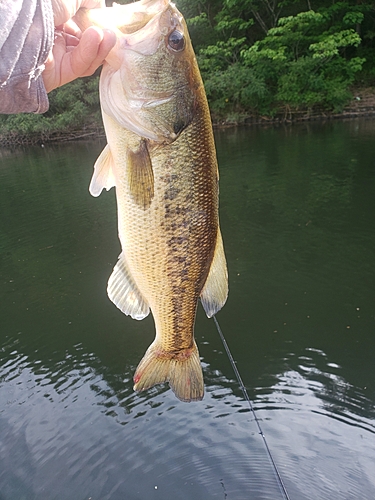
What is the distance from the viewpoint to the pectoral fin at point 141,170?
71.6 inches

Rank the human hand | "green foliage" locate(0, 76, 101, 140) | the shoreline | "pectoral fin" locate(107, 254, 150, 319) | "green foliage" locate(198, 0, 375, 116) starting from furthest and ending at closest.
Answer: "green foliage" locate(0, 76, 101, 140) < the shoreline < "green foliage" locate(198, 0, 375, 116) < "pectoral fin" locate(107, 254, 150, 319) < the human hand

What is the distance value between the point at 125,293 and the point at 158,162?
711mm

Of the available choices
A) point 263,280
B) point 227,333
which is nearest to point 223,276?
point 227,333

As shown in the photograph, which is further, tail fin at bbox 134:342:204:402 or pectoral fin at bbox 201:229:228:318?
tail fin at bbox 134:342:204:402

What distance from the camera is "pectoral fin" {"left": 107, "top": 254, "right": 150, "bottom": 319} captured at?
2.10 metres

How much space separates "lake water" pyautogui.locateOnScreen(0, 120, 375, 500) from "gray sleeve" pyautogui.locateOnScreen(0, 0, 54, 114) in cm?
405

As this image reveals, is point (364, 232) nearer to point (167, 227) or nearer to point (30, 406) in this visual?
point (30, 406)

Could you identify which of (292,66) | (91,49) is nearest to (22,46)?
(91,49)

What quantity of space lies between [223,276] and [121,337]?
530 centimetres

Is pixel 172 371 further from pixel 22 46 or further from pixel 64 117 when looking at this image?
pixel 64 117

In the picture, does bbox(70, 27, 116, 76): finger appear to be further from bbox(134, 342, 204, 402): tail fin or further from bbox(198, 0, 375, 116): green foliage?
bbox(198, 0, 375, 116): green foliage

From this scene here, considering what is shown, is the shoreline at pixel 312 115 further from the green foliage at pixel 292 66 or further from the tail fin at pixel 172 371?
the tail fin at pixel 172 371

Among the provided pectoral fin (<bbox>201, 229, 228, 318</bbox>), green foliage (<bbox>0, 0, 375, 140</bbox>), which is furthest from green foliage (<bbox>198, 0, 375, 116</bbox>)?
pectoral fin (<bbox>201, 229, 228, 318</bbox>)

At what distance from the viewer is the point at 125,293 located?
212 centimetres
